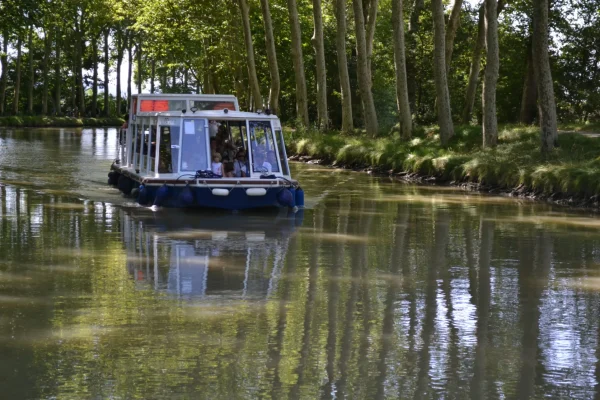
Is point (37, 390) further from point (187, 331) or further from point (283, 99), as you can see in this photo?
point (283, 99)

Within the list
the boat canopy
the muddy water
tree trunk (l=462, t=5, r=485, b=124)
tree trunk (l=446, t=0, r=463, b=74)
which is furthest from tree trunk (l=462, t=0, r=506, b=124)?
the muddy water

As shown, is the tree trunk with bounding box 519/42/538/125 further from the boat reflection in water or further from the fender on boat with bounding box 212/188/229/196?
the fender on boat with bounding box 212/188/229/196

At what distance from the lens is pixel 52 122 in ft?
296

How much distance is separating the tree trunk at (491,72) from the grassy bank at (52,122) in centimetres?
5330

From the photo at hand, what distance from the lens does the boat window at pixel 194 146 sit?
24.5 meters

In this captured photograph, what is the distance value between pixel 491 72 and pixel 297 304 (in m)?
21.6

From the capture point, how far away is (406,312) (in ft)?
42.3

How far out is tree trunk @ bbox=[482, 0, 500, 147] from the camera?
3297cm

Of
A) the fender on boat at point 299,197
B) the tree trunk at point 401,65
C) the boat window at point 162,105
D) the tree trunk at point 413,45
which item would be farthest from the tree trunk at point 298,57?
the fender on boat at point 299,197

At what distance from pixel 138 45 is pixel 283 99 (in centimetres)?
3715

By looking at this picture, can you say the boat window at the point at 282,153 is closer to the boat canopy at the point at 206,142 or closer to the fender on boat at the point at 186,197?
the boat canopy at the point at 206,142

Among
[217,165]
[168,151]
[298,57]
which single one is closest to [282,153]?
[217,165]

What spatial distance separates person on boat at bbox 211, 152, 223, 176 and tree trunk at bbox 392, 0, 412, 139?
16736 millimetres

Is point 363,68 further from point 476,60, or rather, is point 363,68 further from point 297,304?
point 297,304
